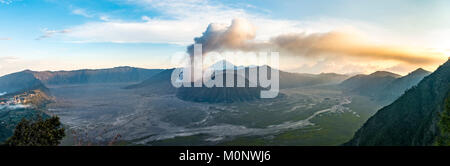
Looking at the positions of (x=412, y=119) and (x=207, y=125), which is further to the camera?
(x=207, y=125)

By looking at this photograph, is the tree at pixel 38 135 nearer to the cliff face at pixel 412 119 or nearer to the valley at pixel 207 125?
the cliff face at pixel 412 119

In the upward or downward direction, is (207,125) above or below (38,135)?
below

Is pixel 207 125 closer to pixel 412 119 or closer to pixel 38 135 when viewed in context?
pixel 412 119

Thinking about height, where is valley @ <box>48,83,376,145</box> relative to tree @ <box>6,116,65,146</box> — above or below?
below

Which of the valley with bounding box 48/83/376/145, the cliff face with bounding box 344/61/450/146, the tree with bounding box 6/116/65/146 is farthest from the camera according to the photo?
the valley with bounding box 48/83/376/145

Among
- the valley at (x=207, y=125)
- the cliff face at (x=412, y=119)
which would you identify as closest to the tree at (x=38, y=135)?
the cliff face at (x=412, y=119)

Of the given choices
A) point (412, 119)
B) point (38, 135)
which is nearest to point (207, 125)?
point (412, 119)

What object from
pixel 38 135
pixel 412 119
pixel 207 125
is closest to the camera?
pixel 38 135

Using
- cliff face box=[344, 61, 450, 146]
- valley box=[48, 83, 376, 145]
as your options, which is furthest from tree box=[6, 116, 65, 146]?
valley box=[48, 83, 376, 145]

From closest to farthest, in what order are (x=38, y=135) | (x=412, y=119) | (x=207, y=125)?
(x=38, y=135) < (x=412, y=119) < (x=207, y=125)

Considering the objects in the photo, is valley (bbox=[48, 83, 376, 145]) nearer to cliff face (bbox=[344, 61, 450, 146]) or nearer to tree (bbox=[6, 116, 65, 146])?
cliff face (bbox=[344, 61, 450, 146])

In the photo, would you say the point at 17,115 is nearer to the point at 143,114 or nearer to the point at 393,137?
the point at 143,114

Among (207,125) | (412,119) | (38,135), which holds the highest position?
(38,135)
